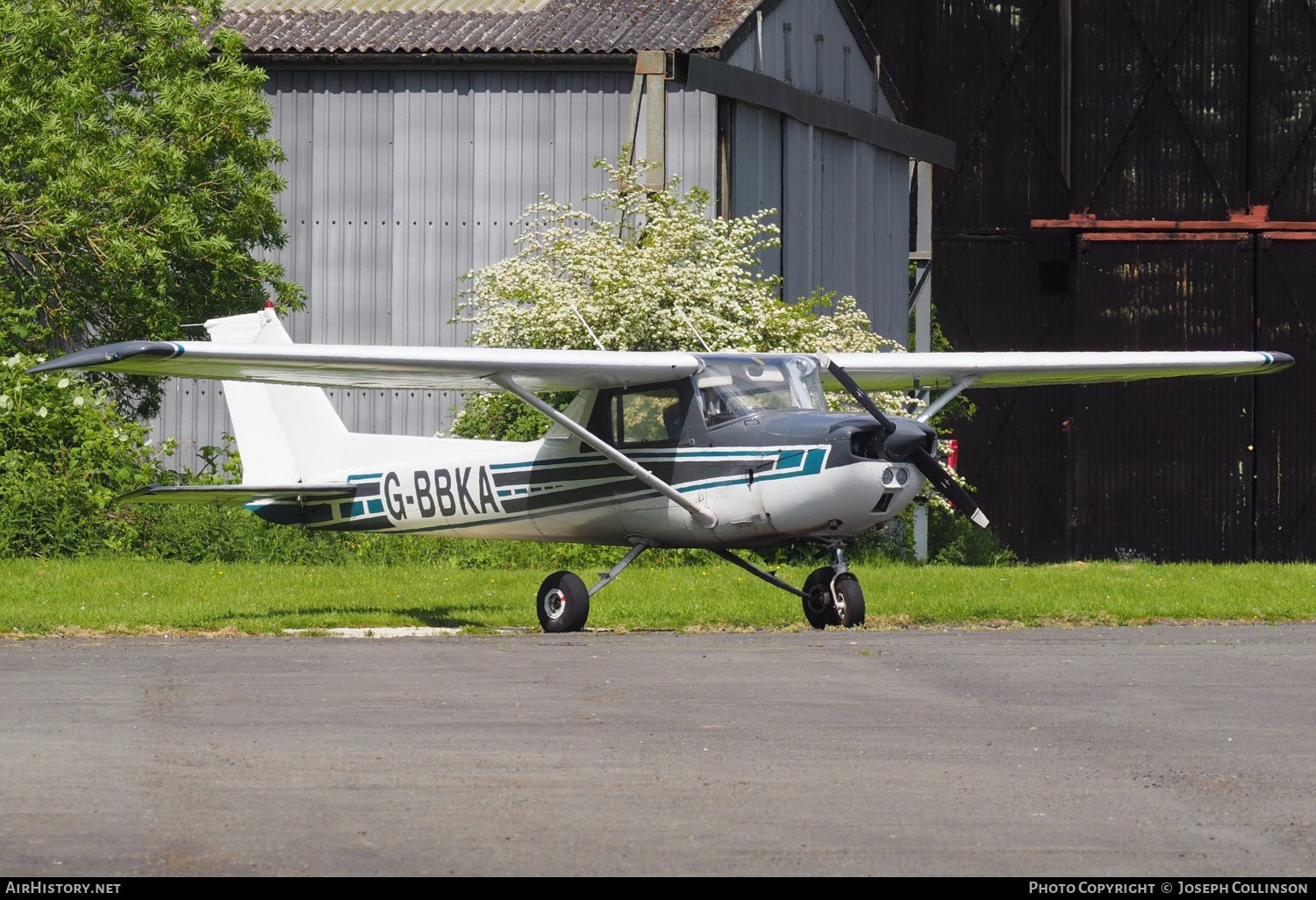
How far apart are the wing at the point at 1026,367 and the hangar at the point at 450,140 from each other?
661 centimetres

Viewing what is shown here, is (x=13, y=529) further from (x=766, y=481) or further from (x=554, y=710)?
(x=554, y=710)

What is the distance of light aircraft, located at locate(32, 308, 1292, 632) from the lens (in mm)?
12844

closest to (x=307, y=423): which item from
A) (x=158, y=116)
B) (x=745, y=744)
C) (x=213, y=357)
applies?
(x=213, y=357)

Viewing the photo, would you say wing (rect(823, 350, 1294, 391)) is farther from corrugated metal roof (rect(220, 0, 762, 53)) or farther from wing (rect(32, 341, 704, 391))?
corrugated metal roof (rect(220, 0, 762, 53))

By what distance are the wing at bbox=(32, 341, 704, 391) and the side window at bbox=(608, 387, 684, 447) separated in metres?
0.14

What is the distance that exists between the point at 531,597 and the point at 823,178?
10.4 m

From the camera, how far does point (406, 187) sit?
2352 centimetres

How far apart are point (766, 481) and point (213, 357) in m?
4.06

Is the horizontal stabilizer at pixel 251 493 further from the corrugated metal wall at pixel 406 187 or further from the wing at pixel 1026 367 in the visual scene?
the corrugated metal wall at pixel 406 187

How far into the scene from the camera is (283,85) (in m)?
23.5

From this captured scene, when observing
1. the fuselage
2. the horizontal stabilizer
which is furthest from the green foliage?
the fuselage

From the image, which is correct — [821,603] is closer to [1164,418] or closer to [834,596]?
[834,596]

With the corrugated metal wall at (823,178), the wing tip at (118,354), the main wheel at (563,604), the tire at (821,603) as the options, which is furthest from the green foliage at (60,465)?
the tire at (821,603)

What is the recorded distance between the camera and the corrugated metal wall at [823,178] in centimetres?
2319
